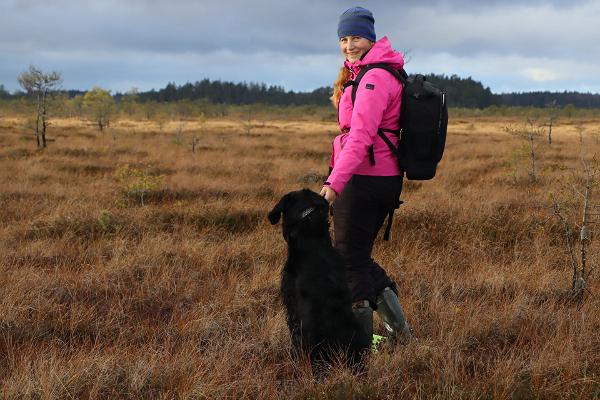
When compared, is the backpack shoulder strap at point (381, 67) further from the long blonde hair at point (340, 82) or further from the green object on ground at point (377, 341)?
the green object on ground at point (377, 341)

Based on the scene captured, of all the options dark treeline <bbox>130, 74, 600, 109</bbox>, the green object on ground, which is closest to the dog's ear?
the green object on ground

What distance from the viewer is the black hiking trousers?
267 centimetres

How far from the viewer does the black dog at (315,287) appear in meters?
2.47

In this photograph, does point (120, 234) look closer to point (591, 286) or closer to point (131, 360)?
point (131, 360)

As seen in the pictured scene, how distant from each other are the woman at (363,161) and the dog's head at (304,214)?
70 mm

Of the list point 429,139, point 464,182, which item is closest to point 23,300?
point 429,139

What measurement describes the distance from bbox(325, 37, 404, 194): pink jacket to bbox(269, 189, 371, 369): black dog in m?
0.22

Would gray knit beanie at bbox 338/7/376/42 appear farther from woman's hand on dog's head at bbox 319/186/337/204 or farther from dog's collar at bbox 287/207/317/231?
dog's collar at bbox 287/207/317/231

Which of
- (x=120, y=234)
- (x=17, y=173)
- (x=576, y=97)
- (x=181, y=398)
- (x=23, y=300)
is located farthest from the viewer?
(x=576, y=97)

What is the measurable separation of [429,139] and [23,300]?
310cm

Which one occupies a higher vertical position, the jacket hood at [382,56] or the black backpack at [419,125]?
the jacket hood at [382,56]

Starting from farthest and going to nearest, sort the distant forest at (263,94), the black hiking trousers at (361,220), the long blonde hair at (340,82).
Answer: the distant forest at (263,94) → the long blonde hair at (340,82) → the black hiking trousers at (361,220)

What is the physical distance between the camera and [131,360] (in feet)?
8.93

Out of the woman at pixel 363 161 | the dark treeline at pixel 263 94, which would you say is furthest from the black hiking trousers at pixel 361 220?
the dark treeline at pixel 263 94
